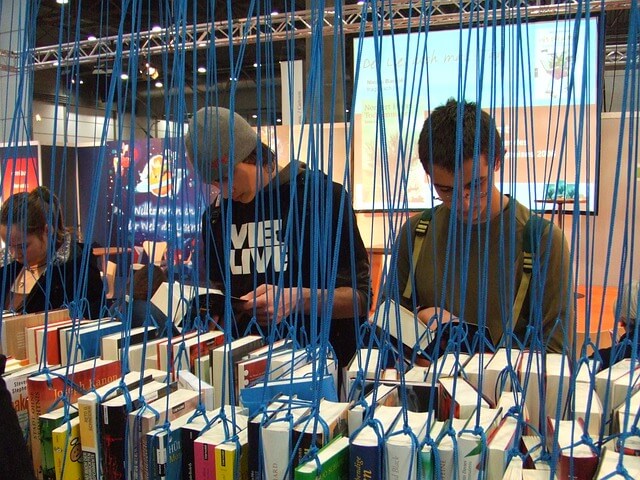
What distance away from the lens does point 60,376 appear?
84 centimetres

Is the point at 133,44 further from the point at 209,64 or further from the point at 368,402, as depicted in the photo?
the point at 368,402

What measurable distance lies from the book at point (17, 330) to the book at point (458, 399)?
2.37 feet

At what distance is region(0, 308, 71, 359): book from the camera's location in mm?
1125

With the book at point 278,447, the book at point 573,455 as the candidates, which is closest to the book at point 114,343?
the book at point 278,447

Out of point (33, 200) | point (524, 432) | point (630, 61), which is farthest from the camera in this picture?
point (33, 200)

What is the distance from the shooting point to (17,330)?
1.15 metres

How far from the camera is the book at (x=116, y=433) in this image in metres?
0.73

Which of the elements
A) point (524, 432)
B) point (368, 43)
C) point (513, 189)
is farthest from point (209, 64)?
point (368, 43)

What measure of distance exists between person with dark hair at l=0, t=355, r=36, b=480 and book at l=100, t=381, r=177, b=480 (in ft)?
0.29

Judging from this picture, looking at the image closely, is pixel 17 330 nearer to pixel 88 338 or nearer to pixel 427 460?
pixel 88 338

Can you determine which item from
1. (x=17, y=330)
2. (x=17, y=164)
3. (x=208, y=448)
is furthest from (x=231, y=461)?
(x=17, y=164)

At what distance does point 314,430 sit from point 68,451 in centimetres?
32

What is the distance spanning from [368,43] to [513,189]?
321cm

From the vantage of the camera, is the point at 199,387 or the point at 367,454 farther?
the point at 199,387
